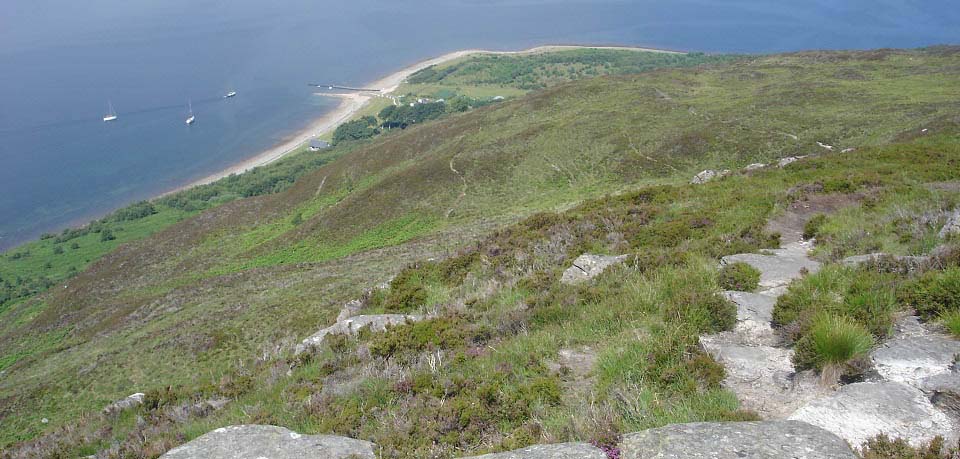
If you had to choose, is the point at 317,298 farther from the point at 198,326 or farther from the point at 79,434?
the point at 79,434

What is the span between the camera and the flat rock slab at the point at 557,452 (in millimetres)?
4684

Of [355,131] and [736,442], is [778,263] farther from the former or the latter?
[355,131]

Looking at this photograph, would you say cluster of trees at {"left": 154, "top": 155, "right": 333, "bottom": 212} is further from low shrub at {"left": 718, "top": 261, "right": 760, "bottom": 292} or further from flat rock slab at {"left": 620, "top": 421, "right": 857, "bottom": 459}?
flat rock slab at {"left": 620, "top": 421, "right": 857, "bottom": 459}

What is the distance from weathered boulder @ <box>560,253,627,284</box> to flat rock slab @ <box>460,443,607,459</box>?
6080 mm

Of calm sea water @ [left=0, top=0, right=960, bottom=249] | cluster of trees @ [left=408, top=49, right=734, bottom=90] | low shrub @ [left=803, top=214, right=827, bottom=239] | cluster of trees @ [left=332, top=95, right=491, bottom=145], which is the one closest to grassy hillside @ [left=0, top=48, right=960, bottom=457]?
low shrub @ [left=803, top=214, right=827, bottom=239]

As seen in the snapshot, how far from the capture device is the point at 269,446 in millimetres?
5922

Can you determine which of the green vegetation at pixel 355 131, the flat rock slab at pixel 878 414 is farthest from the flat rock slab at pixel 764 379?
the green vegetation at pixel 355 131

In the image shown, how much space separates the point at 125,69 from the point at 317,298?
593ft

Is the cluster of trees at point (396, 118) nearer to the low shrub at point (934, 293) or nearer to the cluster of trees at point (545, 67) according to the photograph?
the cluster of trees at point (545, 67)

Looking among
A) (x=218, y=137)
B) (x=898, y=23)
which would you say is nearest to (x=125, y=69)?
(x=218, y=137)

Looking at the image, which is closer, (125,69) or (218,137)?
(218,137)

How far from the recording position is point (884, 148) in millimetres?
22719

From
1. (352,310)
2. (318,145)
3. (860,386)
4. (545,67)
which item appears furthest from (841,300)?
(545,67)

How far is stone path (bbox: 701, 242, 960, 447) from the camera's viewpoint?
15.3 ft
